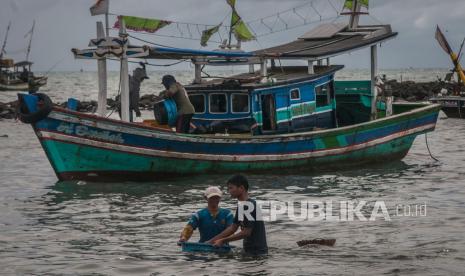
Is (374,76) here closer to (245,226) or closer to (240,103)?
(240,103)

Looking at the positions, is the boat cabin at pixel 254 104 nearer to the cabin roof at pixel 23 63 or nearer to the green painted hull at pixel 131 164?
the green painted hull at pixel 131 164

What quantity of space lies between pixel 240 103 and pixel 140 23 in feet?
10.7

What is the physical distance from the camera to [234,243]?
40.1 feet

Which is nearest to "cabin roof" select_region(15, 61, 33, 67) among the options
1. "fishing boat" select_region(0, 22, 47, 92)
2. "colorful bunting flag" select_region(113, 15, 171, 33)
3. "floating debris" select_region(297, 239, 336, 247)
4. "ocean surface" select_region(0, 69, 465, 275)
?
"fishing boat" select_region(0, 22, 47, 92)

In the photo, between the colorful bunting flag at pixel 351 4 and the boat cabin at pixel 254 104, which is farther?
the colorful bunting flag at pixel 351 4

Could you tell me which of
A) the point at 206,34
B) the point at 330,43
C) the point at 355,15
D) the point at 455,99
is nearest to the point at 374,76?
the point at 330,43

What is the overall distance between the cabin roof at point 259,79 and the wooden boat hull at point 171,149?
4.49ft

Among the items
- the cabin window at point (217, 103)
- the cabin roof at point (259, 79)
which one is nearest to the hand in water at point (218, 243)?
the cabin roof at point (259, 79)

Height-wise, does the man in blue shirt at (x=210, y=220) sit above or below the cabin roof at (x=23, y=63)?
below

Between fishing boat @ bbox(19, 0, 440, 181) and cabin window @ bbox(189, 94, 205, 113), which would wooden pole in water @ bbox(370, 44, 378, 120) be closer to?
fishing boat @ bbox(19, 0, 440, 181)

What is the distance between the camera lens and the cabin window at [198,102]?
1948cm

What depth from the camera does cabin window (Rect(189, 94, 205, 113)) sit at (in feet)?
63.9

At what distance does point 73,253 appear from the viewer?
11750mm

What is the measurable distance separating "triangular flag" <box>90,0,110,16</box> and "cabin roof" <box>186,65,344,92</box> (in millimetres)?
3137
